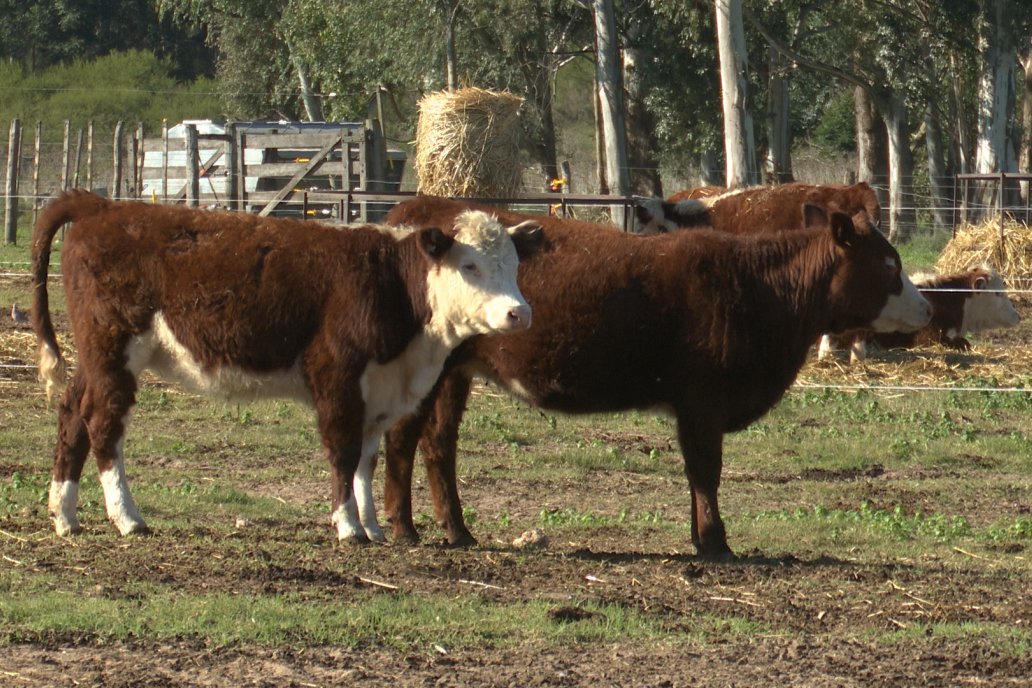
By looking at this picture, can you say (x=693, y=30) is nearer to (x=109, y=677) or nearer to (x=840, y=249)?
(x=840, y=249)

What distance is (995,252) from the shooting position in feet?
79.4

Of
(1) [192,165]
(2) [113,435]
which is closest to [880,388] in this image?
(2) [113,435]

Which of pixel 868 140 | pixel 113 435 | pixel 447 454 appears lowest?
pixel 447 454

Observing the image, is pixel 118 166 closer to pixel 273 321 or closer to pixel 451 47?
pixel 451 47

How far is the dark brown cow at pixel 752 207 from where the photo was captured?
15.2 m

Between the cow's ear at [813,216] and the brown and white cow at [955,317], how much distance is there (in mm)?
6979

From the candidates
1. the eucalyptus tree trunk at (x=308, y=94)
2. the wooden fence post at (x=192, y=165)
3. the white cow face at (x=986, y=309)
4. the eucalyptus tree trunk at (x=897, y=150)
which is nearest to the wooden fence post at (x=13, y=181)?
the wooden fence post at (x=192, y=165)

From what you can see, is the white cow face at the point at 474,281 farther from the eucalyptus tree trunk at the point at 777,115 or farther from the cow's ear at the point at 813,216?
the eucalyptus tree trunk at the point at 777,115

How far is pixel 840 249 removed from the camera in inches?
356

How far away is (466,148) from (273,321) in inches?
533

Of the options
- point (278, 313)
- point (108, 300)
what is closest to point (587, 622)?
point (278, 313)

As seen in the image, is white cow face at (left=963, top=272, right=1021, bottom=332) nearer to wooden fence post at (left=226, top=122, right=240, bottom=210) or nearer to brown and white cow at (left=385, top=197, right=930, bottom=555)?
brown and white cow at (left=385, top=197, right=930, bottom=555)

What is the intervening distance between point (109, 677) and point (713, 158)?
133 ft

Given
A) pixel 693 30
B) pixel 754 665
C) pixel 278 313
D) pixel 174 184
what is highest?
pixel 693 30
